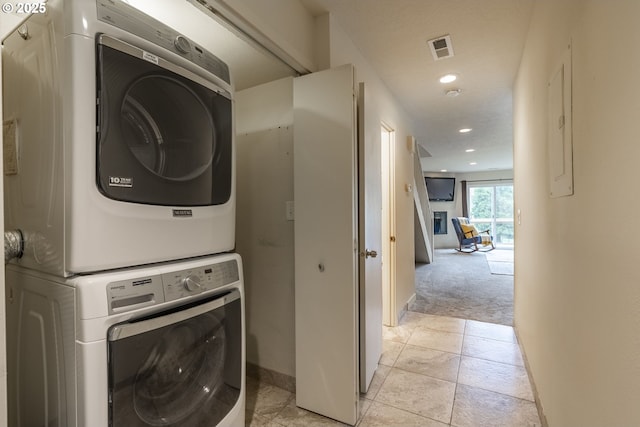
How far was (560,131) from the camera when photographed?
4.13 ft

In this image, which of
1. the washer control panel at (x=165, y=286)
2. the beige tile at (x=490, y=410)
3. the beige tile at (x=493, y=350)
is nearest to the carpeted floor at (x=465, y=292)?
the beige tile at (x=493, y=350)

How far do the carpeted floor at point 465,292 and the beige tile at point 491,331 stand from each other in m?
0.13

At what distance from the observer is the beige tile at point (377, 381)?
188 cm

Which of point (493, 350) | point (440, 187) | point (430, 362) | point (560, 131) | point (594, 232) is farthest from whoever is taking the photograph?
point (440, 187)

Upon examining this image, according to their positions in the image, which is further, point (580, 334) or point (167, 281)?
point (580, 334)

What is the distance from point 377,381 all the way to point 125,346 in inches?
67.1

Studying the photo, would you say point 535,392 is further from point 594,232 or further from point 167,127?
point 167,127

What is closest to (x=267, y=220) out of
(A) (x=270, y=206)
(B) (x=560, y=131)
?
(A) (x=270, y=206)

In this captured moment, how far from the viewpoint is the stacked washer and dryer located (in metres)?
0.78

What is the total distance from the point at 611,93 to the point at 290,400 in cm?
206

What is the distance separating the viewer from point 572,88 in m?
1.10

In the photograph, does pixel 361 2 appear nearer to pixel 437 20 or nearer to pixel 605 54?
pixel 437 20

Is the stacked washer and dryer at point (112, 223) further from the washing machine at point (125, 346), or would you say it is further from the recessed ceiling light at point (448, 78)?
the recessed ceiling light at point (448, 78)

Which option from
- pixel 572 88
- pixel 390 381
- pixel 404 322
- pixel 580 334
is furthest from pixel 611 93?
pixel 404 322
